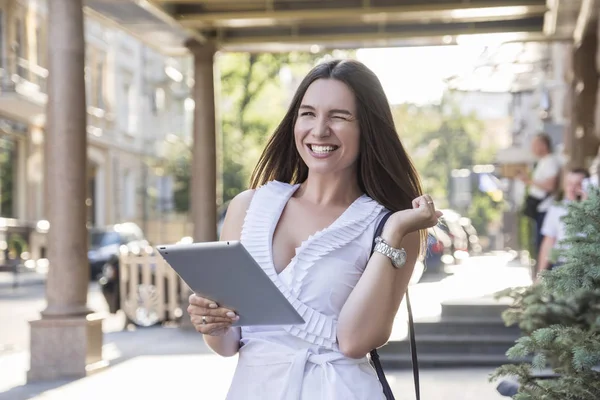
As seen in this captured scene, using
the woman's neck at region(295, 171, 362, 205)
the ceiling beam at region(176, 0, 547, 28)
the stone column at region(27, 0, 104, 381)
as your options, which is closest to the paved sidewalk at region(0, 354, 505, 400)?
the stone column at region(27, 0, 104, 381)

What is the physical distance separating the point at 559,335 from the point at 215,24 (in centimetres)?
1139

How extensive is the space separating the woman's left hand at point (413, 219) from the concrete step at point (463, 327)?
9.45 meters

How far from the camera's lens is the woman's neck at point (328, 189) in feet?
10.5

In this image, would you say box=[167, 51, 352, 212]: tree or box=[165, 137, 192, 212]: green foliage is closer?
box=[167, 51, 352, 212]: tree

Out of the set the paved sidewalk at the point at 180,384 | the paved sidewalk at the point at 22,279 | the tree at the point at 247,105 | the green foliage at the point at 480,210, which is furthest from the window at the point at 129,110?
the paved sidewalk at the point at 180,384

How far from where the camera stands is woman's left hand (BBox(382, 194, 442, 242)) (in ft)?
9.82

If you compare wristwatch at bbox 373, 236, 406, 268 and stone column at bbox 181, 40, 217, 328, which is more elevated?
stone column at bbox 181, 40, 217, 328

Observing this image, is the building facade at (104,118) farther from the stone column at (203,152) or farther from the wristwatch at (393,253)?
the wristwatch at (393,253)

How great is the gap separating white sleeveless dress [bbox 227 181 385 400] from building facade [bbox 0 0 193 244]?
67.3 ft

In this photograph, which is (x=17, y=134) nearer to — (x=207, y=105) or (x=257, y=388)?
(x=207, y=105)

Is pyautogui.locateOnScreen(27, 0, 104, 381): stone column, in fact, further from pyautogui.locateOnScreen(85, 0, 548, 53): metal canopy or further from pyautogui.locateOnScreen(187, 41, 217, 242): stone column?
pyautogui.locateOnScreen(187, 41, 217, 242): stone column

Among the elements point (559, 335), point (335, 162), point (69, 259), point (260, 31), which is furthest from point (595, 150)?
point (335, 162)

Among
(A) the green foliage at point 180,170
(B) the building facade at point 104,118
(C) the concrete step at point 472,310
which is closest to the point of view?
(C) the concrete step at point 472,310

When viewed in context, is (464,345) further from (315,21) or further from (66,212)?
(315,21)
